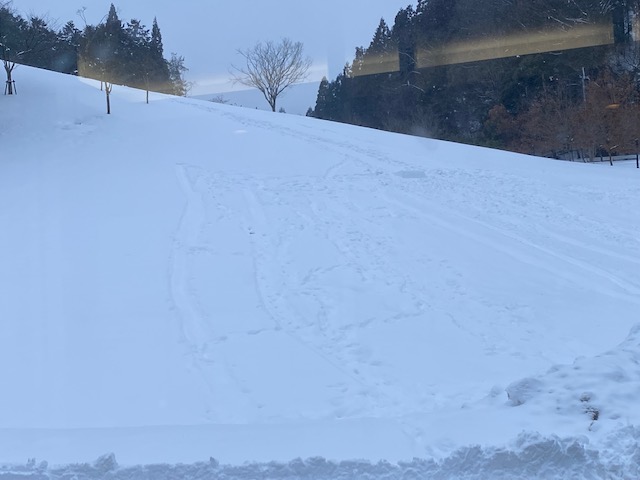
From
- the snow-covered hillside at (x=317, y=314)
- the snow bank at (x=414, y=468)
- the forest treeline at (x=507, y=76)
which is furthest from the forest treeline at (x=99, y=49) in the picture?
the snow bank at (x=414, y=468)

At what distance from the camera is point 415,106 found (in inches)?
1617

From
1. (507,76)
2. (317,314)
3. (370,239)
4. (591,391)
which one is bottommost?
(317,314)

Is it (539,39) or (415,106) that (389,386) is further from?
(415,106)

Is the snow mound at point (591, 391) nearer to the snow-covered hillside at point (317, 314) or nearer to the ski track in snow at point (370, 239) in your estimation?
the snow-covered hillside at point (317, 314)

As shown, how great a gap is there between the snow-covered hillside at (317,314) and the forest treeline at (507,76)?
10.5 metres

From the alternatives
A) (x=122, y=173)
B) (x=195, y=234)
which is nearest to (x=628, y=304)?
(x=195, y=234)

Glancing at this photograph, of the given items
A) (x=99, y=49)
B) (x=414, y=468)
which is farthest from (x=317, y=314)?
(x=99, y=49)

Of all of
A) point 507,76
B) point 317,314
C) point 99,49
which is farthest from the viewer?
point 507,76

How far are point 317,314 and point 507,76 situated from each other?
31.9 m

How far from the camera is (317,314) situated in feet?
24.0

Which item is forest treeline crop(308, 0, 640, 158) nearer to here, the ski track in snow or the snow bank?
the ski track in snow

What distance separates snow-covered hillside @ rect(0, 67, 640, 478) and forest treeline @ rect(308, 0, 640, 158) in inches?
413

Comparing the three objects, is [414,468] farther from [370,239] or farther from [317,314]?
[370,239]

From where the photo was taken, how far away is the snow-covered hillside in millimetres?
3979
